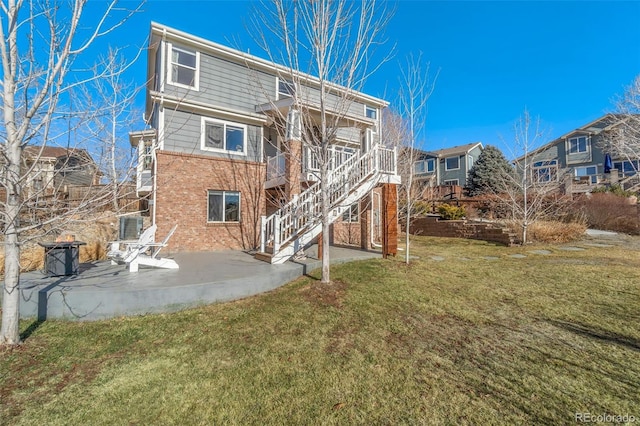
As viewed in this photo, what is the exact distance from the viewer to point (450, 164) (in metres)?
34.3

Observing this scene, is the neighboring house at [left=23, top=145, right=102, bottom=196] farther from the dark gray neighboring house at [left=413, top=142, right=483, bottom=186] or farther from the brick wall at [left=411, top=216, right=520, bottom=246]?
the dark gray neighboring house at [left=413, top=142, right=483, bottom=186]

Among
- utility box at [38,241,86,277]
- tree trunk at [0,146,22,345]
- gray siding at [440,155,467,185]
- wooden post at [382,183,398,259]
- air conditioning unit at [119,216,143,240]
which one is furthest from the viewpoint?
gray siding at [440,155,467,185]

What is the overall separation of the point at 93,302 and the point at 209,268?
2348mm

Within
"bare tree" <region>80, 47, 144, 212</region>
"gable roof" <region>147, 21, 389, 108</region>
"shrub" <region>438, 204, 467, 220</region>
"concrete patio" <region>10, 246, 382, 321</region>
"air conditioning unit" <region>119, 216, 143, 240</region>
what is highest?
"gable roof" <region>147, 21, 389, 108</region>

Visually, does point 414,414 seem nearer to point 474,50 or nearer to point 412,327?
point 412,327

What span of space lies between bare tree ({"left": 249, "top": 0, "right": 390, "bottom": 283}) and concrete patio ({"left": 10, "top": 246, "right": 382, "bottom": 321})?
65.5 inches

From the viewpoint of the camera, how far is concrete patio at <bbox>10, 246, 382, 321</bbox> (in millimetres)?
4426

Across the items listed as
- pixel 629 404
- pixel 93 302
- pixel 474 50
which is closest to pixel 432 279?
pixel 629 404

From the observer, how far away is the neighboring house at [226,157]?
9.10 metres

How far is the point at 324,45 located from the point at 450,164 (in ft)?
106

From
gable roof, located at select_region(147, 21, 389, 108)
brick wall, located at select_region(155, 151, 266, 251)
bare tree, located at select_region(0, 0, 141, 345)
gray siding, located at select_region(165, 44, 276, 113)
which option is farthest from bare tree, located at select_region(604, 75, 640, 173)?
bare tree, located at select_region(0, 0, 141, 345)

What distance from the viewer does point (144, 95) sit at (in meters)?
13.7

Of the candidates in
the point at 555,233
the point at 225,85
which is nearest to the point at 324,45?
the point at 225,85

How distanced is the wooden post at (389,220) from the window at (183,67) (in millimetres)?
8227
